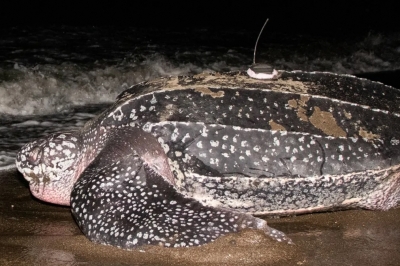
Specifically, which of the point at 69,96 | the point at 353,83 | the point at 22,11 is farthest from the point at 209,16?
the point at 353,83

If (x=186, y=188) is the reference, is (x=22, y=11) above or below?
below

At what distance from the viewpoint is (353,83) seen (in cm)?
319

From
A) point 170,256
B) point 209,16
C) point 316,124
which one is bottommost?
point 209,16

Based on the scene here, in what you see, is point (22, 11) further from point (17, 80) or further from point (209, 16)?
point (17, 80)

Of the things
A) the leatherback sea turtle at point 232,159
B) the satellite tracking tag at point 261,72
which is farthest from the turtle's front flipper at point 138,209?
the satellite tracking tag at point 261,72

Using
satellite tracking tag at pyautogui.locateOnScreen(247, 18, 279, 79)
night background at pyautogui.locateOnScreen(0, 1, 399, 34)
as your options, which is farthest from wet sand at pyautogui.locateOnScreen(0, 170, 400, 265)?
night background at pyautogui.locateOnScreen(0, 1, 399, 34)

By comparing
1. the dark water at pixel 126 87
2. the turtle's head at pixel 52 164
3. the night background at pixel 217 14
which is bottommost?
the night background at pixel 217 14

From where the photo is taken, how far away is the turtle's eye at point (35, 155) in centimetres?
318

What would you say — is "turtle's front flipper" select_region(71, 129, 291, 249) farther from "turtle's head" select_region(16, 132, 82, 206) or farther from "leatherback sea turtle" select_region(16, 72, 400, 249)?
"turtle's head" select_region(16, 132, 82, 206)

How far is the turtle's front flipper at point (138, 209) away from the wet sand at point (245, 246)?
57mm

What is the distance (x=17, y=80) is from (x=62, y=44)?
3.16m

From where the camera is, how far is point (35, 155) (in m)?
3.19

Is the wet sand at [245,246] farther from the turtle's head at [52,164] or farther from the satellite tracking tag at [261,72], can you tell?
the satellite tracking tag at [261,72]

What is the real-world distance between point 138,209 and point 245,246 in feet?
1.89
